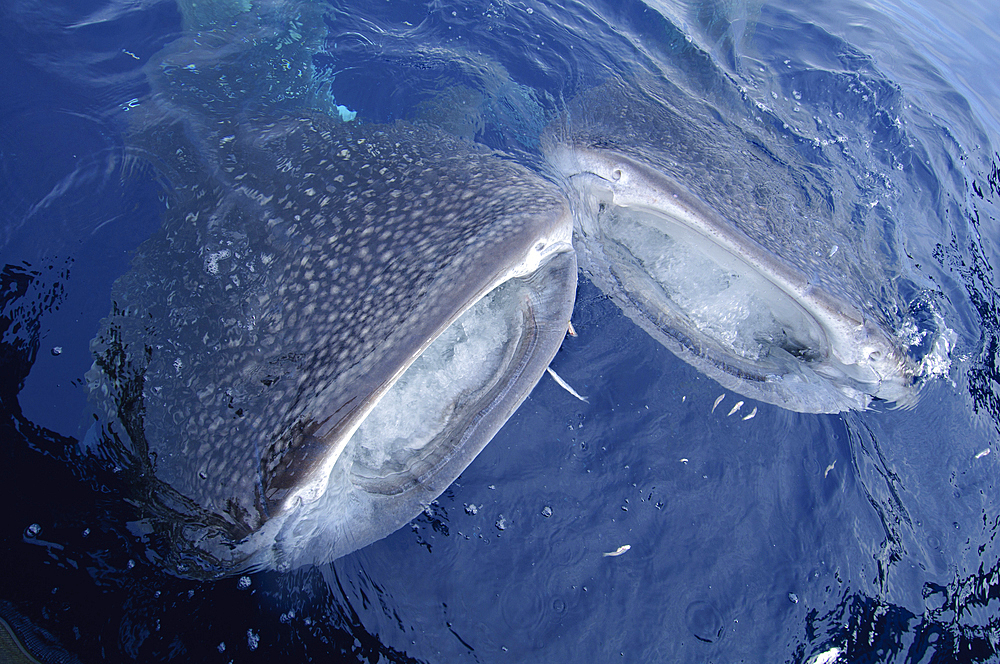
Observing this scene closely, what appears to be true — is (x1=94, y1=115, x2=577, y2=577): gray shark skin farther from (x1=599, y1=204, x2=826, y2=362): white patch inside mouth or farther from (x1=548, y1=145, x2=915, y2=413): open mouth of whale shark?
(x1=599, y1=204, x2=826, y2=362): white patch inside mouth

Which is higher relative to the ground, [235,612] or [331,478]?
[331,478]

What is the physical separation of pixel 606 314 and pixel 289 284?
7.37 feet

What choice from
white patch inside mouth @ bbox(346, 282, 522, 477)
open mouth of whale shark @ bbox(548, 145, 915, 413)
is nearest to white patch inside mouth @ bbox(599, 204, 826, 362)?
open mouth of whale shark @ bbox(548, 145, 915, 413)

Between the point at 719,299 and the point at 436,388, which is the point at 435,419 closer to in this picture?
the point at 436,388

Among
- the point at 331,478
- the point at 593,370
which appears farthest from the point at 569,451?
the point at 331,478

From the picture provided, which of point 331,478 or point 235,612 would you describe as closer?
point 331,478

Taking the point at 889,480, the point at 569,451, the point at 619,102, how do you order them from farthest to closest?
the point at 619,102
the point at 889,480
the point at 569,451

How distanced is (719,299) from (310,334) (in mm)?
2434

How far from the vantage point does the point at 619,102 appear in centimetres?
429

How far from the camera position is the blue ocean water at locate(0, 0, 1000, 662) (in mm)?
2512

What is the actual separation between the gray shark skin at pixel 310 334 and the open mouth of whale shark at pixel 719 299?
815 mm

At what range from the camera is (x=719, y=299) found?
3377mm

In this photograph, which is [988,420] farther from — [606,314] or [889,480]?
[606,314]

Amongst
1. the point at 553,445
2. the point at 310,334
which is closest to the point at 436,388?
the point at 310,334
